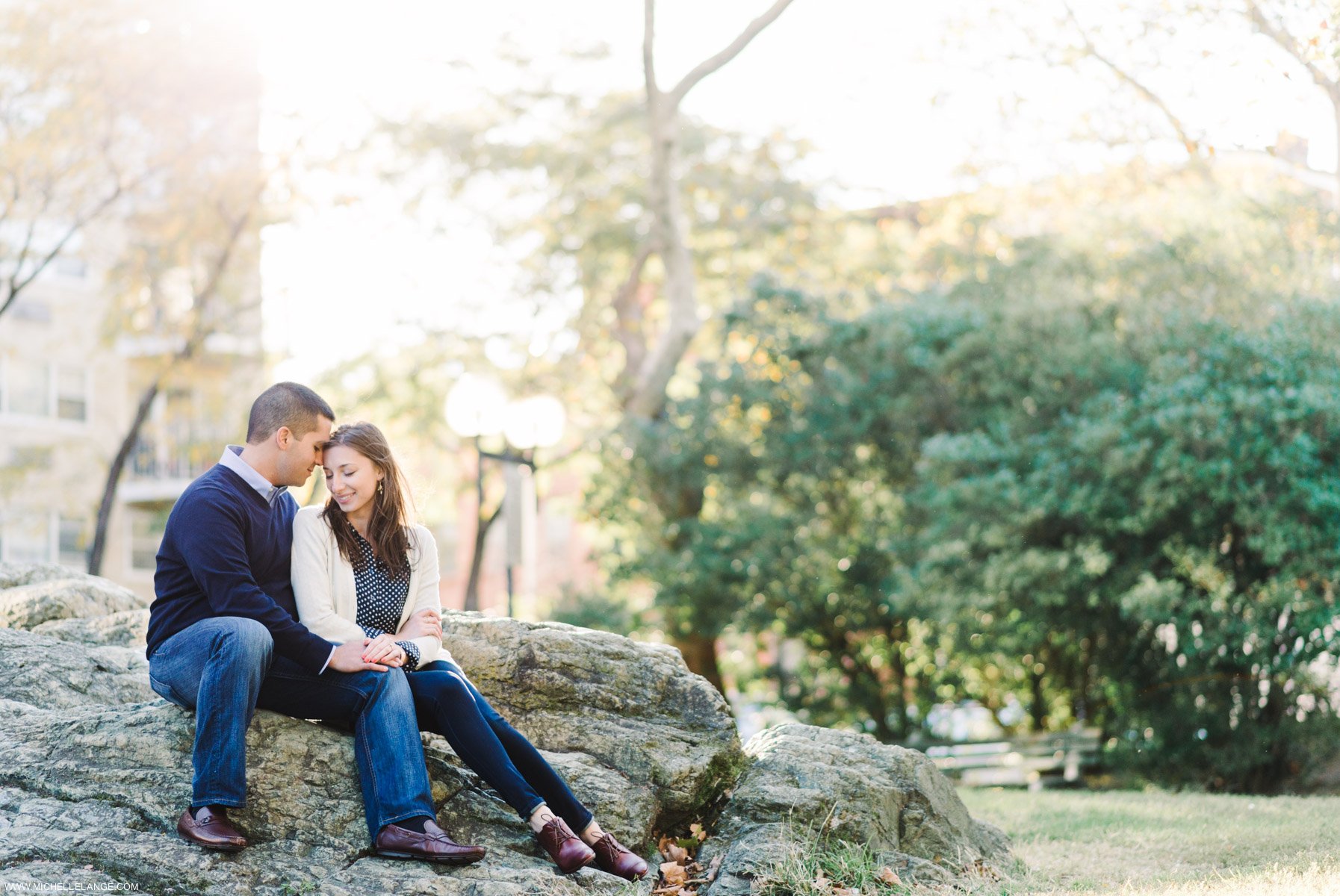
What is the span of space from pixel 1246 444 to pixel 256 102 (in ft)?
52.9

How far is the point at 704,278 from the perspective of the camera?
73.9 feet

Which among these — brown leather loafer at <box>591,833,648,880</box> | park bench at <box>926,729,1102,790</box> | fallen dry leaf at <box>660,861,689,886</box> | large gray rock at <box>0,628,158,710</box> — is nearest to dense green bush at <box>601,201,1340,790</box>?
park bench at <box>926,729,1102,790</box>

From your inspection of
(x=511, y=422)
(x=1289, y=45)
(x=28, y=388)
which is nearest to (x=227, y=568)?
(x=1289, y=45)

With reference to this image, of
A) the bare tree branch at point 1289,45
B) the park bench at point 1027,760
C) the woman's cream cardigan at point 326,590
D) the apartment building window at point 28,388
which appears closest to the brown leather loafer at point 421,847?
the woman's cream cardigan at point 326,590

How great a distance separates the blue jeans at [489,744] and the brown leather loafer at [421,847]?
12.5 inches

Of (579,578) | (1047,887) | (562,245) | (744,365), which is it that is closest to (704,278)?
(562,245)

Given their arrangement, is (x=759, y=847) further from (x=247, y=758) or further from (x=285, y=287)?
(x=285, y=287)

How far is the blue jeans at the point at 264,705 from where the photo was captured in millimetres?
4945

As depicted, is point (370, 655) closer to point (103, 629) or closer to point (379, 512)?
point (379, 512)

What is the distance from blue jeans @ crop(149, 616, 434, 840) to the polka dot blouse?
348mm

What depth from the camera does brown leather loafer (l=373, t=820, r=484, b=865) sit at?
16.7 feet

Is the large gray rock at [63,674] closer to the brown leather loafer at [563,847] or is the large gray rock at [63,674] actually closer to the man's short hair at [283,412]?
the man's short hair at [283,412]

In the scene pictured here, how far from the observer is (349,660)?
5.29 meters

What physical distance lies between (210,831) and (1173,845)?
204 inches
